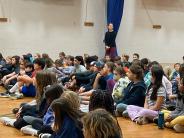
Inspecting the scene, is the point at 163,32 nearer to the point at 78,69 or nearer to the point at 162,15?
the point at 162,15

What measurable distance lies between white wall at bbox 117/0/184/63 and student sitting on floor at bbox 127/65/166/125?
7.51 metres

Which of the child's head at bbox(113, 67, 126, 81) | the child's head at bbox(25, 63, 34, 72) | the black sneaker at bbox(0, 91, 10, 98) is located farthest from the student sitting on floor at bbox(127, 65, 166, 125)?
the black sneaker at bbox(0, 91, 10, 98)

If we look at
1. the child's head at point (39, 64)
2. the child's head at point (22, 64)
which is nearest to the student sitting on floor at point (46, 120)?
the child's head at point (39, 64)

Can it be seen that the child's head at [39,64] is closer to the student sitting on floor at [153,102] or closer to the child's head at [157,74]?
the student sitting on floor at [153,102]

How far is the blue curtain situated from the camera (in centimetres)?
1263

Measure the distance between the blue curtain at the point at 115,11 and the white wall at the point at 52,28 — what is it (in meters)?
0.28

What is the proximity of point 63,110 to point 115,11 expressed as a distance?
32.4 feet

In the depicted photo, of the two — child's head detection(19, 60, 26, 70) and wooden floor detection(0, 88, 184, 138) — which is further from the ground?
child's head detection(19, 60, 26, 70)

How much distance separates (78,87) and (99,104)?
446cm

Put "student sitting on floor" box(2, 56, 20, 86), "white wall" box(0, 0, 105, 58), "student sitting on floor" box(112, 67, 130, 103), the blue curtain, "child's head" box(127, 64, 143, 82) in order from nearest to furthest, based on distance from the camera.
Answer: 1. "child's head" box(127, 64, 143, 82)
2. "student sitting on floor" box(112, 67, 130, 103)
3. "student sitting on floor" box(2, 56, 20, 86)
4. "white wall" box(0, 0, 105, 58)
5. the blue curtain

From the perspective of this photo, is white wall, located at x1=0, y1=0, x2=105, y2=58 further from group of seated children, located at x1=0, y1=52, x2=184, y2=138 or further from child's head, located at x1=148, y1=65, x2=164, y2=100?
child's head, located at x1=148, y1=65, x2=164, y2=100

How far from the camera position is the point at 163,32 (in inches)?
552

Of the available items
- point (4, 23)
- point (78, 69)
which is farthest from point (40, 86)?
point (4, 23)

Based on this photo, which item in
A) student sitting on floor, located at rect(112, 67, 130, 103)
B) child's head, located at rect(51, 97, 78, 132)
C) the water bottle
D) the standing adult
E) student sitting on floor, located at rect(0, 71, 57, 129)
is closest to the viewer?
child's head, located at rect(51, 97, 78, 132)
